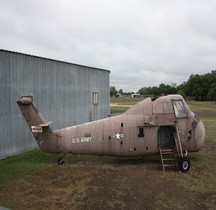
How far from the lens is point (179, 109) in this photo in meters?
14.4

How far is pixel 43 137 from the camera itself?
13.7 m

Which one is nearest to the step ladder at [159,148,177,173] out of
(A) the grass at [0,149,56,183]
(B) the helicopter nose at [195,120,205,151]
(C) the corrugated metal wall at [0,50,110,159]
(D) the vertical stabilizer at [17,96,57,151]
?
(B) the helicopter nose at [195,120,205,151]

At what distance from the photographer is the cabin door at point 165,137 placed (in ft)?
47.9

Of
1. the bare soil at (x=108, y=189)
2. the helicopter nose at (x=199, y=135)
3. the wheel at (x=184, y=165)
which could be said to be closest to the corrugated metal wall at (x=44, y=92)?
the bare soil at (x=108, y=189)

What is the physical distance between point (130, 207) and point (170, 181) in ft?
10.9

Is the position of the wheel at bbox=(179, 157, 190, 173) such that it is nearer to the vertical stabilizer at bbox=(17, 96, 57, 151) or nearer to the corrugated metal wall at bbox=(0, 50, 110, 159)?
the vertical stabilizer at bbox=(17, 96, 57, 151)

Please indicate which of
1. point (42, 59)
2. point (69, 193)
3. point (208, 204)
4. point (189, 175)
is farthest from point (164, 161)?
point (42, 59)

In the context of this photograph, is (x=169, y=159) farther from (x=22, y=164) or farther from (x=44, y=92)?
(x=44, y=92)

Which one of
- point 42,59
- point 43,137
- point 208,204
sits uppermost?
point 42,59

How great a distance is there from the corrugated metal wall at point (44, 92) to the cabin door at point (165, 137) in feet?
29.4

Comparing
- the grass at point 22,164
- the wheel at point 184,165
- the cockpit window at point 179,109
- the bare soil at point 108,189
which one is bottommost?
the bare soil at point 108,189

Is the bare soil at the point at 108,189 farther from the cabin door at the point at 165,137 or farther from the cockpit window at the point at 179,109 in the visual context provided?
the cockpit window at the point at 179,109

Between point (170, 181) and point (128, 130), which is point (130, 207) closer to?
point (170, 181)

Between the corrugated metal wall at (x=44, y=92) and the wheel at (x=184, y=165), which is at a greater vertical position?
the corrugated metal wall at (x=44, y=92)
